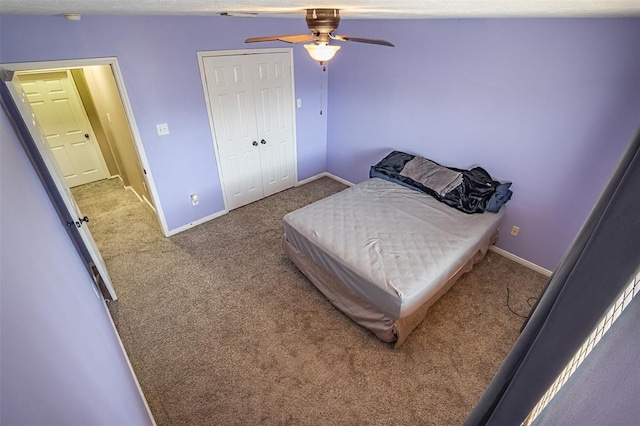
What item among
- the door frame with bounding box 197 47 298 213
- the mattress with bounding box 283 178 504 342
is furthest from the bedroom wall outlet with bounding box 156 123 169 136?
the mattress with bounding box 283 178 504 342

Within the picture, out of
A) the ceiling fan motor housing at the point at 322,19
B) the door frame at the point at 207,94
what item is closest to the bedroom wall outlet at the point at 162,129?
the door frame at the point at 207,94

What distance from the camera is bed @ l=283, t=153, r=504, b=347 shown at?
7.61ft

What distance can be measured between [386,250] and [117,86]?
303cm

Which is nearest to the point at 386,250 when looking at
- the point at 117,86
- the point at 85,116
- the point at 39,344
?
the point at 39,344

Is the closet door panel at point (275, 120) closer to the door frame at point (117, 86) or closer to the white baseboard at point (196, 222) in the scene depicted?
the white baseboard at point (196, 222)

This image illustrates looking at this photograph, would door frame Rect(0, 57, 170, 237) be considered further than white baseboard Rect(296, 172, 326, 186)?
No

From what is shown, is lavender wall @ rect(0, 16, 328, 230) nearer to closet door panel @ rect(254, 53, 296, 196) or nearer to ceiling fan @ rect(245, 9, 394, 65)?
closet door panel @ rect(254, 53, 296, 196)

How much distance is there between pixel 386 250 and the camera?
2.57 metres

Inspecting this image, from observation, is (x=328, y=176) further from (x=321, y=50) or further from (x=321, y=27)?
(x=321, y=27)

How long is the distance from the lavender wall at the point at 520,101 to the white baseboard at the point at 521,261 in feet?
0.17

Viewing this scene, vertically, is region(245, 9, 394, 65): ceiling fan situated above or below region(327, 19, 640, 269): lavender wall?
above

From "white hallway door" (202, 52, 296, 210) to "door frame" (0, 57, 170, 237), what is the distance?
2.79 ft

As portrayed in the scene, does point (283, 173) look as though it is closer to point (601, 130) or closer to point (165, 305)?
point (165, 305)

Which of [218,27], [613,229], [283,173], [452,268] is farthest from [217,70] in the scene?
[613,229]
